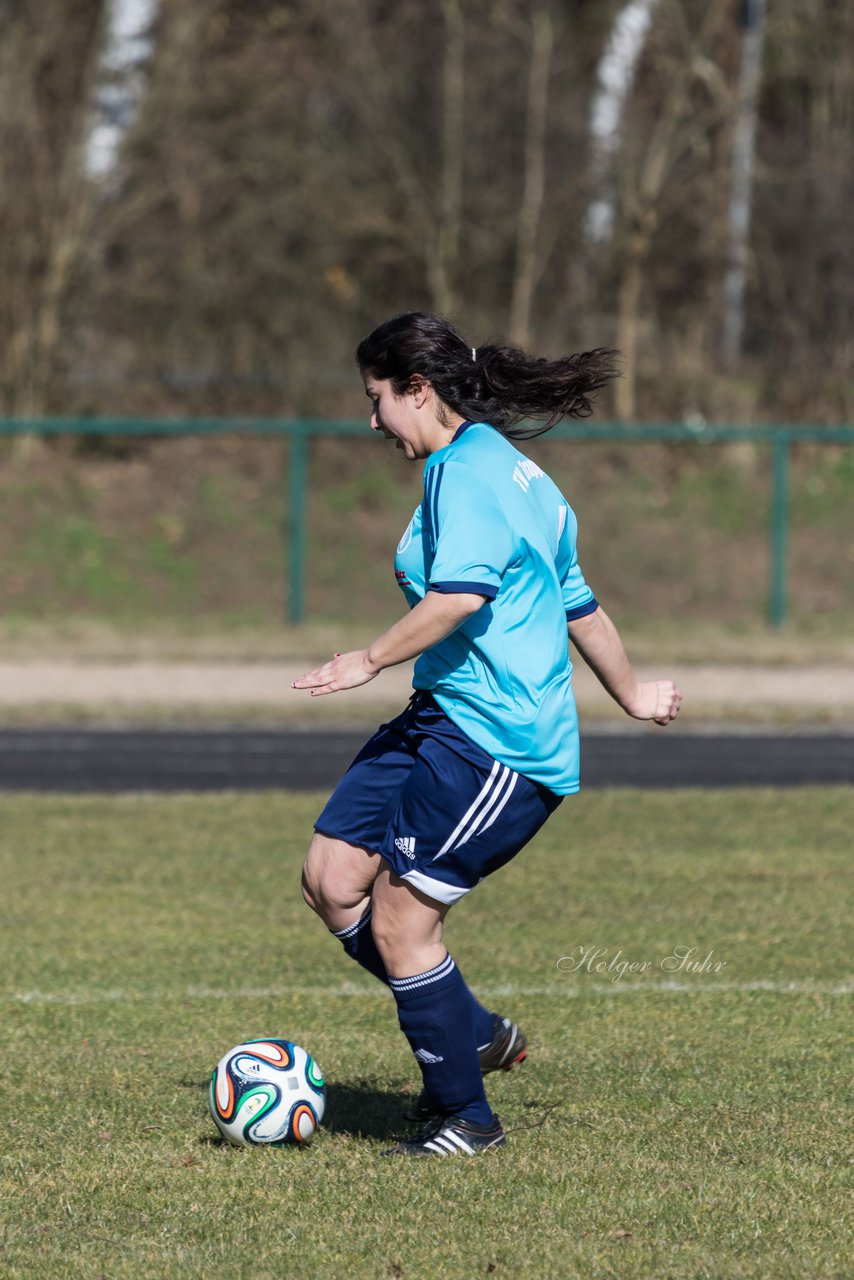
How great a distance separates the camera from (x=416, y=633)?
4090mm

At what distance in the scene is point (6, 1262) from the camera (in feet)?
12.3

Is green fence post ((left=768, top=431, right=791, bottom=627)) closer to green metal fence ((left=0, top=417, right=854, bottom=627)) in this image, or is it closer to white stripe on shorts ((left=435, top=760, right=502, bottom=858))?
green metal fence ((left=0, top=417, right=854, bottom=627))

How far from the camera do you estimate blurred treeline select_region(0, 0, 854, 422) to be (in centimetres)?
2428

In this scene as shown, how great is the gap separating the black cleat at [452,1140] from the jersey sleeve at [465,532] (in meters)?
1.37

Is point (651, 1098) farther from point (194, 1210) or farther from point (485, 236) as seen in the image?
point (485, 236)

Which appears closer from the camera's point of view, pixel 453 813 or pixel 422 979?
pixel 453 813

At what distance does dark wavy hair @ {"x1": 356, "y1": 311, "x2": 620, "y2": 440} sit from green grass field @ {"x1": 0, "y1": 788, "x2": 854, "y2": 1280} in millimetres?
1874

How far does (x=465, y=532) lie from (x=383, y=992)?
2662 millimetres

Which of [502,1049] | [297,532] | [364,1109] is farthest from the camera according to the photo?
[297,532]

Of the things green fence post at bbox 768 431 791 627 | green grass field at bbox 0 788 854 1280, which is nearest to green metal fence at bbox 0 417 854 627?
green fence post at bbox 768 431 791 627

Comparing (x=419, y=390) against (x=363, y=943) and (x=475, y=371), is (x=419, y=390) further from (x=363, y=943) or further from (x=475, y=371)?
(x=363, y=943)

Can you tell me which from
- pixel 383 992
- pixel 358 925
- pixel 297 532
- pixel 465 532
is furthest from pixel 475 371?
pixel 297 532

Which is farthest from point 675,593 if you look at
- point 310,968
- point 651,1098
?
point 651,1098

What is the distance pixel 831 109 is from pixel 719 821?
20260 millimetres
